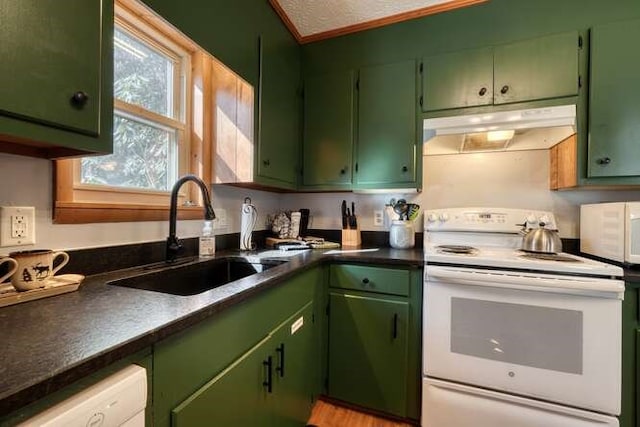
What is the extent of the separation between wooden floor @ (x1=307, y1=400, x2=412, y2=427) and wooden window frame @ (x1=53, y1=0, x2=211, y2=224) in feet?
4.27

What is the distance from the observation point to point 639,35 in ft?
4.63

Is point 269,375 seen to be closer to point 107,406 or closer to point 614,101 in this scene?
point 107,406

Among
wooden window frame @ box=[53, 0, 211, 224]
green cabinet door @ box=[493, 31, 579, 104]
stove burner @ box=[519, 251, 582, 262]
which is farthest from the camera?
green cabinet door @ box=[493, 31, 579, 104]

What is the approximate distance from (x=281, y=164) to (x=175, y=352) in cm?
137

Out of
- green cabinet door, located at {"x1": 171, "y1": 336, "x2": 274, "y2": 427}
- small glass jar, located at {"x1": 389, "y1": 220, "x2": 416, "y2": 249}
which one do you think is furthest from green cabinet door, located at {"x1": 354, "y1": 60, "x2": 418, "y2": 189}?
green cabinet door, located at {"x1": 171, "y1": 336, "x2": 274, "y2": 427}

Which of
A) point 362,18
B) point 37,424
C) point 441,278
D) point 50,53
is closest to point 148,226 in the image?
point 50,53

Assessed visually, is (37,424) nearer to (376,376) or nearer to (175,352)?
(175,352)

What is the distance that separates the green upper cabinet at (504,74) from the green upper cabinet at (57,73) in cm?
163

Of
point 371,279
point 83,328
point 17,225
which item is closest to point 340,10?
point 371,279

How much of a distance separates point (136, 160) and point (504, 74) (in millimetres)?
1999

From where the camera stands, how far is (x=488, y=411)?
4.46ft

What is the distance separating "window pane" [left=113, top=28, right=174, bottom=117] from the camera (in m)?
1.27

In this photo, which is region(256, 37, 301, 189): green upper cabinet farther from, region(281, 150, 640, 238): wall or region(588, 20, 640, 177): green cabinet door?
region(588, 20, 640, 177): green cabinet door

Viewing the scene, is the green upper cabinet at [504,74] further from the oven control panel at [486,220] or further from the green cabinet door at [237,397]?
the green cabinet door at [237,397]
